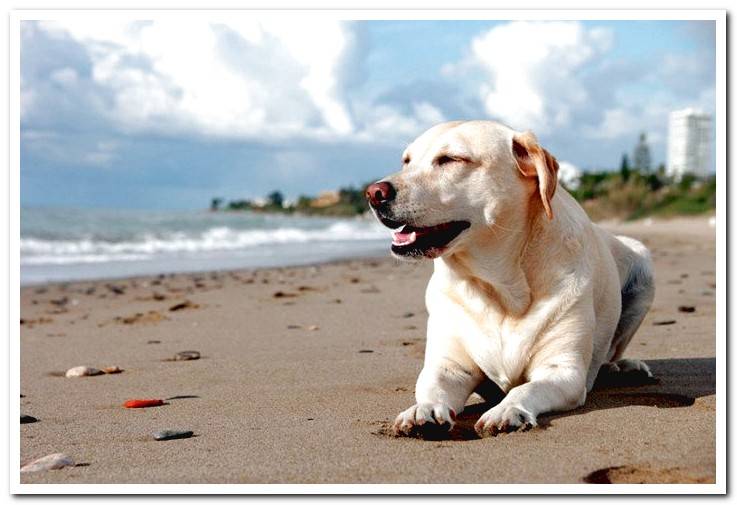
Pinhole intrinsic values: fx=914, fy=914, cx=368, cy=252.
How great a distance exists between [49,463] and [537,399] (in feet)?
Answer: 6.76

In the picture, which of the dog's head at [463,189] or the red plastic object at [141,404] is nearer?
the dog's head at [463,189]

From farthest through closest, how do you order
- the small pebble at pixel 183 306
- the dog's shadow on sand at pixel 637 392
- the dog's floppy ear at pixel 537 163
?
the small pebble at pixel 183 306
the dog's floppy ear at pixel 537 163
the dog's shadow on sand at pixel 637 392

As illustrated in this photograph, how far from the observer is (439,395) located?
13.8 ft

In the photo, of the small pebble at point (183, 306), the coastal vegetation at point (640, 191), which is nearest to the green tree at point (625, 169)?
the coastal vegetation at point (640, 191)

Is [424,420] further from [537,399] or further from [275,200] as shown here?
[275,200]

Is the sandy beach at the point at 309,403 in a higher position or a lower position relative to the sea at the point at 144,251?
lower

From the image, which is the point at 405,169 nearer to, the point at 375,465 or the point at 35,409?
the point at 375,465

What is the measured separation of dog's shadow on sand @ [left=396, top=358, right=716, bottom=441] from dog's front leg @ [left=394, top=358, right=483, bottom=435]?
56mm

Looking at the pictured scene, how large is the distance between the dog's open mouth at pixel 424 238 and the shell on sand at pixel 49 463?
1676 millimetres

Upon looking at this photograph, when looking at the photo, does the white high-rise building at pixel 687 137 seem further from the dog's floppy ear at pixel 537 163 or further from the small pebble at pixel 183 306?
the dog's floppy ear at pixel 537 163

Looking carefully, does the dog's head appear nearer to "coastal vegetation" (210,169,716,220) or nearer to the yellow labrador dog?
the yellow labrador dog

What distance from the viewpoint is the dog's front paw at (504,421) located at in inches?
150

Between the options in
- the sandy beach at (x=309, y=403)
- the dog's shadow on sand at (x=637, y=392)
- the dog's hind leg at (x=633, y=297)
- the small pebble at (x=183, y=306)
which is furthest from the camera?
the small pebble at (x=183, y=306)

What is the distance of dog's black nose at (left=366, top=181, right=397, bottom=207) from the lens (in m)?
4.14
